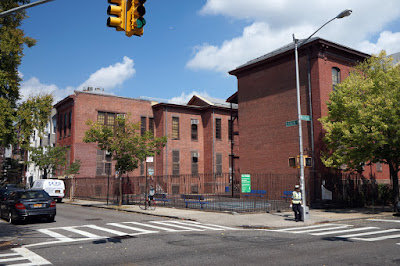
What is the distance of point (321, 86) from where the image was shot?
2705 centimetres

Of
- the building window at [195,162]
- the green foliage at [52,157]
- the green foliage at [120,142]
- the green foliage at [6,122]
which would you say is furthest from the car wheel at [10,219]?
the building window at [195,162]

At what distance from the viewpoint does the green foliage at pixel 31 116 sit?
16.4 metres

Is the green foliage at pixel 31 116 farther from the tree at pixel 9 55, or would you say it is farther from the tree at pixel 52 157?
the tree at pixel 52 157

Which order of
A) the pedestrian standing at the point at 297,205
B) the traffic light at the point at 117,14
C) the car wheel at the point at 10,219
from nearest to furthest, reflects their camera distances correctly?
the traffic light at the point at 117,14, the car wheel at the point at 10,219, the pedestrian standing at the point at 297,205

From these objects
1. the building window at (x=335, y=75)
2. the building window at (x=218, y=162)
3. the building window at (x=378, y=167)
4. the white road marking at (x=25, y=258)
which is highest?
the building window at (x=335, y=75)

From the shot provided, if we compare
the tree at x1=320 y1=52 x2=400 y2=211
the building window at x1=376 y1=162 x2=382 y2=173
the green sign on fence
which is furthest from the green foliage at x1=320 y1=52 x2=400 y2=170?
the building window at x1=376 y1=162 x2=382 y2=173

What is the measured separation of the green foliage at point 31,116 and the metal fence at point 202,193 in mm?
10515

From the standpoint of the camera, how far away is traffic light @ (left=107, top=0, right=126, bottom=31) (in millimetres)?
7438

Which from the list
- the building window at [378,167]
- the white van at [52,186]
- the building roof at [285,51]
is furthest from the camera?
the building window at [378,167]

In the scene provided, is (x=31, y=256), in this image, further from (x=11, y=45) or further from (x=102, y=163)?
(x=102, y=163)

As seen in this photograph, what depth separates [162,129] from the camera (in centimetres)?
4300

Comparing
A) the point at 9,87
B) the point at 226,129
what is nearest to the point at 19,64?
the point at 9,87

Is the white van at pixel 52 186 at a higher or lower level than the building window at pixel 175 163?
lower

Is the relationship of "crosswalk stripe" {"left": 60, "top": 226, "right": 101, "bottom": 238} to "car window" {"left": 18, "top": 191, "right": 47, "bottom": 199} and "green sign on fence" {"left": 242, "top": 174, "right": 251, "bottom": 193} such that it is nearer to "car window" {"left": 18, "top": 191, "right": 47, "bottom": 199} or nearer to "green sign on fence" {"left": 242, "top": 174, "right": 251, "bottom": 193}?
"car window" {"left": 18, "top": 191, "right": 47, "bottom": 199}
